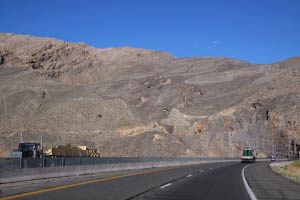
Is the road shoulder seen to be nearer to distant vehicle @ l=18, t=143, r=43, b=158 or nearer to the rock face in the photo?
distant vehicle @ l=18, t=143, r=43, b=158

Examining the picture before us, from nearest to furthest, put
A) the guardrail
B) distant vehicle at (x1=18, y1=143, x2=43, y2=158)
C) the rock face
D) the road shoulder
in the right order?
1. the road shoulder
2. the guardrail
3. distant vehicle at (x1=18, y1=143, x2=43, y2=158)
4. the rock face

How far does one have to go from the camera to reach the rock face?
8419 centimetres

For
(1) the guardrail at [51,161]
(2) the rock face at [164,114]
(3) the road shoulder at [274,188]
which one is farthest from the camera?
(2) the rock face at [164,114]

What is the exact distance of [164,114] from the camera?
413 ft

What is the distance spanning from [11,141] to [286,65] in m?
98.0

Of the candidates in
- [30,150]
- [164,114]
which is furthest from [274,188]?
[164,114]

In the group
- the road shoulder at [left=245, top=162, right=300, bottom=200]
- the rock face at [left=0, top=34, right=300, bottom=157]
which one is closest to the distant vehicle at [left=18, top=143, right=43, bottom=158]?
the road shoulder at [left=245, top=162, right=300, bottom=200]

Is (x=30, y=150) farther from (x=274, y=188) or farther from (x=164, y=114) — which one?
(x=164, y=114)

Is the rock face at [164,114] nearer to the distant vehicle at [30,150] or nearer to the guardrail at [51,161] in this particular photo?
the distant vehicle at [30,150]

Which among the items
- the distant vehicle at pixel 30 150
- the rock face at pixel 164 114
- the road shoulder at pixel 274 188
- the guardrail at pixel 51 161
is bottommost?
the road shoulder at pixel 274 188

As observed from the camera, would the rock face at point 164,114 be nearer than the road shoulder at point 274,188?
No

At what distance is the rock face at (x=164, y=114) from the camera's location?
8419 centimetres

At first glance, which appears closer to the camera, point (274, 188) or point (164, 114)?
point (274, 188)

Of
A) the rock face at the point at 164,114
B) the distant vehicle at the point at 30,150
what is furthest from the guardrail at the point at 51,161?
the rock face at the point at 164,114
